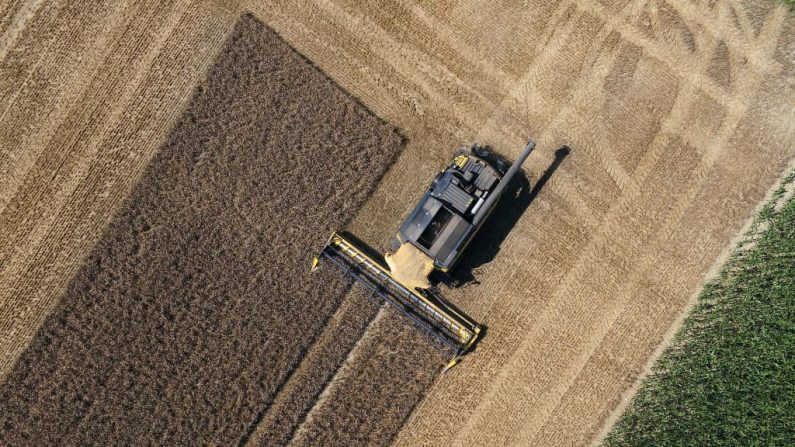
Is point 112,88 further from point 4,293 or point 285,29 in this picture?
point 4,293

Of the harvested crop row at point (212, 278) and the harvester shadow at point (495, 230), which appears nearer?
the harvested crop row at point (212, 278)

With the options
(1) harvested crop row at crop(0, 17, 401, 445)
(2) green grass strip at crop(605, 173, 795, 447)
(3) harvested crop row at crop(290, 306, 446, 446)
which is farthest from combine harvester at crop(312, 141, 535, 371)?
(2) green grass strip at crop(605, 173, 795, 447)

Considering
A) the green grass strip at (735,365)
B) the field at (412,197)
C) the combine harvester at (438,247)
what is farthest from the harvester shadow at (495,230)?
the green grass strip at (735,365)

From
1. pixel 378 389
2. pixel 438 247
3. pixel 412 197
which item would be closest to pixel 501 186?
pixel 438 247

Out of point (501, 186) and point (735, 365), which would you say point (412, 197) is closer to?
point (501, 186)

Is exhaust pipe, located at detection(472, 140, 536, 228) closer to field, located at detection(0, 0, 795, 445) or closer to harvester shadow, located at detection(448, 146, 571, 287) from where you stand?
harvester shadow, located at detection(448, 146, 571, 287)

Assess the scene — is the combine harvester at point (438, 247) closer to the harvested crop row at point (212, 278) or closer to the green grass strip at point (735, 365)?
the harvested crop row at point (212, 278)
